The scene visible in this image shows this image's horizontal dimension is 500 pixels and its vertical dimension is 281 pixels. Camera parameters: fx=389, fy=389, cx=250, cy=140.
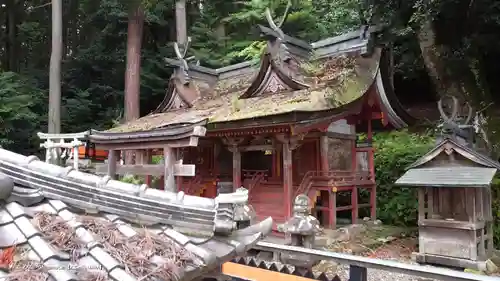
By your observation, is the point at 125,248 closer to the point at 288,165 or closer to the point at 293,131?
the point at 293,131

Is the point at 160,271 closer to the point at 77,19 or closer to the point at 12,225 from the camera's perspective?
the point at 12,225

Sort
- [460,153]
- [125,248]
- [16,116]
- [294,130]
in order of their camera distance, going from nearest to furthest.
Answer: [125,248]
[460,153]
[294,130]
[16,116]

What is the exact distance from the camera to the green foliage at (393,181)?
39.4 ft

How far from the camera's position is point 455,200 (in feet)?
26.7

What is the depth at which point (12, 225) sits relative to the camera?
2012 mm

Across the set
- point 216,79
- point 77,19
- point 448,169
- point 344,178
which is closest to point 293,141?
point 344,178

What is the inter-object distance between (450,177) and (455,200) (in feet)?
2.63

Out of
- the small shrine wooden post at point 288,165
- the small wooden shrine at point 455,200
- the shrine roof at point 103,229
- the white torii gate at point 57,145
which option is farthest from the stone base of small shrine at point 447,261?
the white torii gate at point 57,145

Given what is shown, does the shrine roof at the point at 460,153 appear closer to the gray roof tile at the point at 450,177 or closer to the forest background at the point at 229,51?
the gray roof tile at the point at 450,177

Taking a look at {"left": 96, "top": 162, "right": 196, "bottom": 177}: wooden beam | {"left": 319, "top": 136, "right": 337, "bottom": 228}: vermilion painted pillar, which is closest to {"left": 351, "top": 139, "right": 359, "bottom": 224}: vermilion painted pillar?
{"left": 319, "top": 136, "right": 337, "bottom": 228}: vermilion painted pillar

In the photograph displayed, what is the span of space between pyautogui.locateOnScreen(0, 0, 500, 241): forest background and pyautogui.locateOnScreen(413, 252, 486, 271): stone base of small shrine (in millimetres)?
3270

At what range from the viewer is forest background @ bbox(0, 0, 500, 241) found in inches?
464

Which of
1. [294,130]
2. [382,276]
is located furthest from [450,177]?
[294,130]

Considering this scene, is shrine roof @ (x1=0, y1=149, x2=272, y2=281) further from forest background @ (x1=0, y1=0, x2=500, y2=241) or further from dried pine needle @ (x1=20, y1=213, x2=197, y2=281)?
forest background @ (x1=0, y1=0, x2=500, y2=241)
